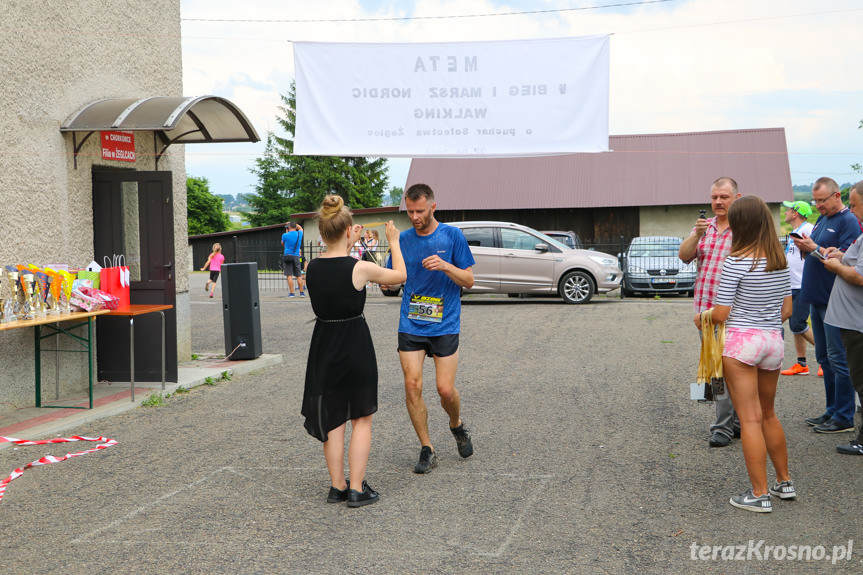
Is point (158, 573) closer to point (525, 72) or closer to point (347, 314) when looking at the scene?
point (347, 314)

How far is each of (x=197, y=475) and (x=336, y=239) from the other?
2088 millimetres

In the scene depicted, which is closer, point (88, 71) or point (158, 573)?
point (158, 573)

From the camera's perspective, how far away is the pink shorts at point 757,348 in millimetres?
4793

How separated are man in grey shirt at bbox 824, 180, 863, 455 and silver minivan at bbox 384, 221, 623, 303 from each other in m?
12.2

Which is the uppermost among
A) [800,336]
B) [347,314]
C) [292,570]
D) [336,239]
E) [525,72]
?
[525,72]

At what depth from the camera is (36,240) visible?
8.08 meters

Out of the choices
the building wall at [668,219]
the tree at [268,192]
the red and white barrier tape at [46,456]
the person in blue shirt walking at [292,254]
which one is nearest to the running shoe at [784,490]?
the red and white barrier tape at [46,456]

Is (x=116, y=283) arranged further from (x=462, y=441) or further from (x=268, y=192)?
(x=268, y=192)

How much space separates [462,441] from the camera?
19.7 ft

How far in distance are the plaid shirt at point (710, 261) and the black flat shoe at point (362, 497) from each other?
9.64 feet

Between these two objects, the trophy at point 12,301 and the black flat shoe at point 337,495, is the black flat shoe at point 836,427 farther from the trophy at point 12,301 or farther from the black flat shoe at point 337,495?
the trophy at point 12,301

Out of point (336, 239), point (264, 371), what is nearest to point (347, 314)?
point (336, 239)

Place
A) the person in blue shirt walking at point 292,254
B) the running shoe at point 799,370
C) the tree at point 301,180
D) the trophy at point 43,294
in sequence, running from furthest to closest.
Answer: the tree at point 301,180 < the person in blue shirt walking at point 292,254 < the running shoe at point 799,370 < the trophy at point 43,294

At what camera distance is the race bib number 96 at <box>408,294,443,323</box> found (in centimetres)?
567
